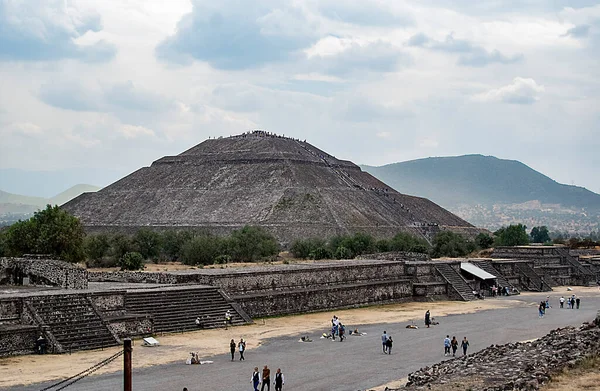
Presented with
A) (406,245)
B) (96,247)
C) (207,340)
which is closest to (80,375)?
(207,340)

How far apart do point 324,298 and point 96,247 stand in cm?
3258

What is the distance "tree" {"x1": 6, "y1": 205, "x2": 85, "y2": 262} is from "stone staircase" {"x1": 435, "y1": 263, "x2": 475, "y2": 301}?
946 inches

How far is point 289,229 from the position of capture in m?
102

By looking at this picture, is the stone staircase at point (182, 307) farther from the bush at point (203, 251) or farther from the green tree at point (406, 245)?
the green tree at point (406, 245)

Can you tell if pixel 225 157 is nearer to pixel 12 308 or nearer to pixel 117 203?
pixel 117 203

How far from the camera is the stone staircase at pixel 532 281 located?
62469mm

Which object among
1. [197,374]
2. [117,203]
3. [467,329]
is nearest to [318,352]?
[197,374]

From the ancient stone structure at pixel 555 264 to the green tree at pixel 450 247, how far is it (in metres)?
9.07

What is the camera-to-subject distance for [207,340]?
108ft

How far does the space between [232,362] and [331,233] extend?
71667 mm

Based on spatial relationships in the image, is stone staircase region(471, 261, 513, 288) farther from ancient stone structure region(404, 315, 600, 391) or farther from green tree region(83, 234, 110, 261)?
green tree region(83, 234, 110, 261)

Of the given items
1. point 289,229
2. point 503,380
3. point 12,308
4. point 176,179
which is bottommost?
point 503,380

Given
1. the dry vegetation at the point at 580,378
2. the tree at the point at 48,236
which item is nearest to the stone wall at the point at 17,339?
the dry vegetation at the point at 580,378

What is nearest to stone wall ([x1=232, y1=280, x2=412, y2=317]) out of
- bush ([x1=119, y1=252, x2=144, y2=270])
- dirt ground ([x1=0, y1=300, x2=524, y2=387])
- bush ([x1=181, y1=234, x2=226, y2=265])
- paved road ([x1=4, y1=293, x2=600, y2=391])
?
dirt ground ([x1=0, y1=300, x2=524, y2=387])
